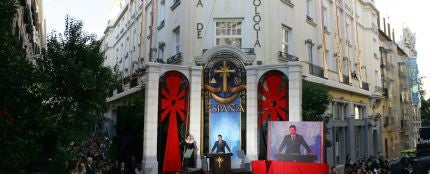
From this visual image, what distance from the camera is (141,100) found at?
72.2 ft

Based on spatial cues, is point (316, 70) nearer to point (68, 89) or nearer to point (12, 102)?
point (68, 89)

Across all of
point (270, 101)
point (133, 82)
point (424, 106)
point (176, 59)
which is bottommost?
point (270, 101)

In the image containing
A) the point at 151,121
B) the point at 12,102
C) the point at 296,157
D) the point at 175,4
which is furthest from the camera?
the point at 175,4

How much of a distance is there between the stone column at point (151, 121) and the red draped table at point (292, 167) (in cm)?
540

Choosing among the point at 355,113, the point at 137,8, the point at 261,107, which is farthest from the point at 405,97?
the point at 261,107

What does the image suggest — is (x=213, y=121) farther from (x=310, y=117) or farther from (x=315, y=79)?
(x=315, y=79)

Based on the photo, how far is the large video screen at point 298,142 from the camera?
13742 millimetres

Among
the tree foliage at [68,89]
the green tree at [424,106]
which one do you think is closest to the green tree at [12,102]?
the tree foliage at [68,89]

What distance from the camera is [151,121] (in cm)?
1742

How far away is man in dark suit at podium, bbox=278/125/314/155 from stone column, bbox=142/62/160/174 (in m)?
6.07

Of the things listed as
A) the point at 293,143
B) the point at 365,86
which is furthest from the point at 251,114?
the point at 365,86

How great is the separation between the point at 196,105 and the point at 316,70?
10.5 metres

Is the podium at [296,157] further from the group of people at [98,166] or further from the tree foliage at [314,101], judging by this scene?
the group of people at [98,166]

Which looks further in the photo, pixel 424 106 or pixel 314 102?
pixel 424 106
